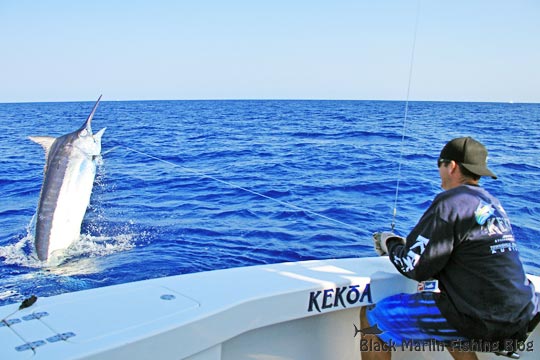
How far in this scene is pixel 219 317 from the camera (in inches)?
87.4

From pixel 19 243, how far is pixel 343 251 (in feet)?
14.2

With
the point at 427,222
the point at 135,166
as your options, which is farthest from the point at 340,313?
the point at 135,166

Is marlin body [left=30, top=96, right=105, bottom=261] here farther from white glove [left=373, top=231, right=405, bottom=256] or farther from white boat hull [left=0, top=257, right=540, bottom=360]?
white glove [left=373, top=231, right=405, bottom=256]

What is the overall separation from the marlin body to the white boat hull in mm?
2913

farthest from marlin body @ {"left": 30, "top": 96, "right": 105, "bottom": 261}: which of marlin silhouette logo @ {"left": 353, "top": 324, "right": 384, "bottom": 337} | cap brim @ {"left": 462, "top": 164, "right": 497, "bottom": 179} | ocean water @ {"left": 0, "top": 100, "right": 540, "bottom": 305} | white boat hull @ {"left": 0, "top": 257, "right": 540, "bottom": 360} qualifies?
cap brim @ {"left": 462, "top": 164, "right": 497, "bottom": 179}

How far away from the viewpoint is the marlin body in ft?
16.5

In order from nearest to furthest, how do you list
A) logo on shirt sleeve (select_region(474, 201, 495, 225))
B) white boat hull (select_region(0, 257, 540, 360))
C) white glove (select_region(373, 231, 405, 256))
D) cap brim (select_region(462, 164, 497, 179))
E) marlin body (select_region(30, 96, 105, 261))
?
white boat hull (select_region(0, 257, 540, 360)) → logo on shirt sleeve (select_region(474, 201, 495, 225)) → cap brim (select_region(462, 164, 497, 179)) → white glove (select_region(373, 231, 405, 256)) → marlin body (select_region(30, 96, 105, 261))

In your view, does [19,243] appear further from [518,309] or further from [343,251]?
[518,309]

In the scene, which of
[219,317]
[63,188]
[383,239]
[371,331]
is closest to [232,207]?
[63,188]

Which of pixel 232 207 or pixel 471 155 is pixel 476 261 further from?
pixel 232 207

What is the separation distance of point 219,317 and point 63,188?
3.46m

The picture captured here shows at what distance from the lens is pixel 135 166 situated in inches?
554

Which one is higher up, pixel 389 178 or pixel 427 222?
pixel 427 222

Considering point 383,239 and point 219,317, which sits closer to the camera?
point 219,317
